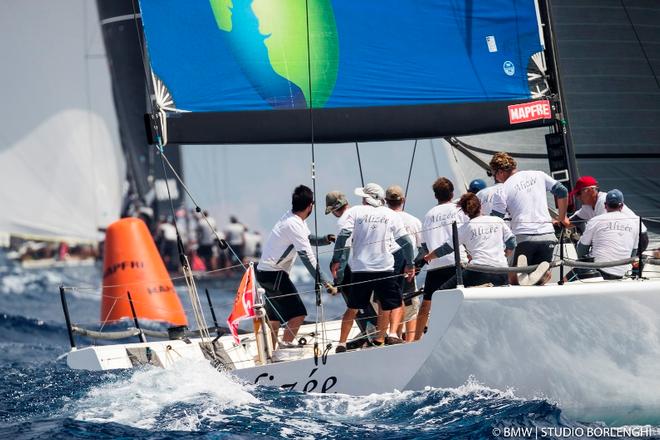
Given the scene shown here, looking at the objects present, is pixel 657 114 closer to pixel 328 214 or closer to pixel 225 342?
pixel 328 214

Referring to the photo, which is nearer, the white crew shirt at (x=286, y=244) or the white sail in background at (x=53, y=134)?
the white crew shirt at (x=286, y=244)

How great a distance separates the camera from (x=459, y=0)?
8023 mm

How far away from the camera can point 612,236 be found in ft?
22.7

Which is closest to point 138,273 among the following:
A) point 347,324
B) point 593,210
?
point 347,324

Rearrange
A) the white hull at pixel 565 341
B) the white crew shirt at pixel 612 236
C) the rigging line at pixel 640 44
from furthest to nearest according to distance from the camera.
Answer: the rigging line at pixel 640 44 < the white crew shirt at pixel 612 236 < the white hull at pixel 565 341

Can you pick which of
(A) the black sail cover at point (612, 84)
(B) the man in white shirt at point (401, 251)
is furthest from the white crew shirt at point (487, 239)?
(A) the black sail cover at point (612, 84)

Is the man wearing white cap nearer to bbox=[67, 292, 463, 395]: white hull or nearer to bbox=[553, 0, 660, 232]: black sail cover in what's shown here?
bbox=[67, 292, 463, 395]: white hull

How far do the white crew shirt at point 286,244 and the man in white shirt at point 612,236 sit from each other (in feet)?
5.49

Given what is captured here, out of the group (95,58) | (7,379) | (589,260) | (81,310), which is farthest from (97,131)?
(589,260)

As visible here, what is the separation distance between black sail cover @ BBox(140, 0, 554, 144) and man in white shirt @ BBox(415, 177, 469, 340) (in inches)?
35.6

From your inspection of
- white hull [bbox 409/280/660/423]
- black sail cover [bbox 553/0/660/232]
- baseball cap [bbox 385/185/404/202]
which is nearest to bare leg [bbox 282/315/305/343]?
baseball cap [bbox 385/185/404/202]

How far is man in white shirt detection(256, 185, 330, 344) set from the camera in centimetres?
737

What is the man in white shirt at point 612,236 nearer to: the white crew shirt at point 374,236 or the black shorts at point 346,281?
the white crew shirt at point 374,236

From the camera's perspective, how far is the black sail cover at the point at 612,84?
8.77 meters
